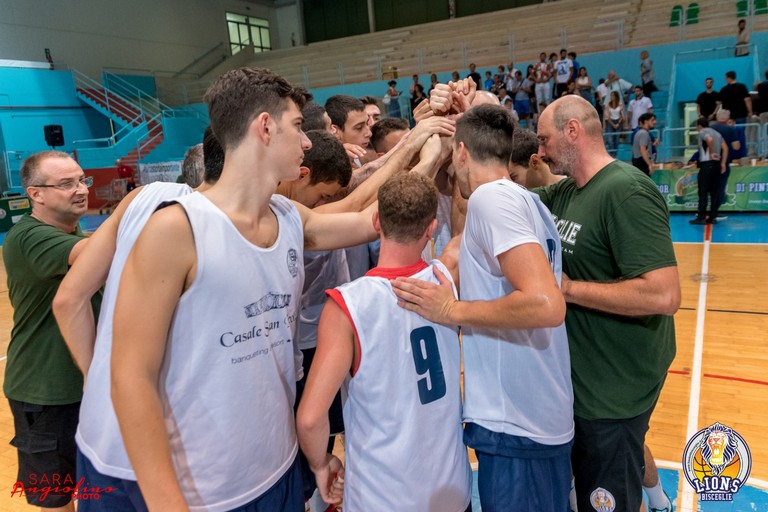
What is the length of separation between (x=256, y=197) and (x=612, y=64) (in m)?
19.1

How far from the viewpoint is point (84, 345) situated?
2.23 meters

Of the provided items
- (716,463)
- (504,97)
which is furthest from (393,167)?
(504,97)

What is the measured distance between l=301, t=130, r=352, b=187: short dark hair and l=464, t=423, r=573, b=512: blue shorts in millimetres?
1405

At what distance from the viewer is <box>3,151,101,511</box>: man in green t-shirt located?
287 centimetres

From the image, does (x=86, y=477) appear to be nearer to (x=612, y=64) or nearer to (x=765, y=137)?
(x=765, y=137)

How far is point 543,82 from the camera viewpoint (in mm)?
17438

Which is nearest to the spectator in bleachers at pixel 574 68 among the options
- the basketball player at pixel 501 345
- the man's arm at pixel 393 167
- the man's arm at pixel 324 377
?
the man's arm at pixel 393 167

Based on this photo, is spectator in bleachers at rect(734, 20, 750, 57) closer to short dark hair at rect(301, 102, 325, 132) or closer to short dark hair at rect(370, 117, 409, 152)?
short dark hair at rect(370, 117, 409, 152)

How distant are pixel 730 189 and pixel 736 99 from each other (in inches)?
113

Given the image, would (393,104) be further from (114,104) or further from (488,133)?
(488,133)

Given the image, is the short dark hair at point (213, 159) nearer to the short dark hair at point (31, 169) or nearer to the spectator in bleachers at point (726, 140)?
the short dark hair at point (31, 169)

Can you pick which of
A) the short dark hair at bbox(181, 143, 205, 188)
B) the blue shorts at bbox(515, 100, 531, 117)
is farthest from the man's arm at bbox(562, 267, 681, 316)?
the blue shorts at bbox(515, 100, 531, 117)

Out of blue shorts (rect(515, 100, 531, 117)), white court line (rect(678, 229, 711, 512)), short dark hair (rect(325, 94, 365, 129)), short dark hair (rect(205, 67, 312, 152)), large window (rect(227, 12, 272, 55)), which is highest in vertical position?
Answer: large window (rect(227, 12, 272, 55))

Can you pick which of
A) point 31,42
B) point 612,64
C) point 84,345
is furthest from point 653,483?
point 31,42
